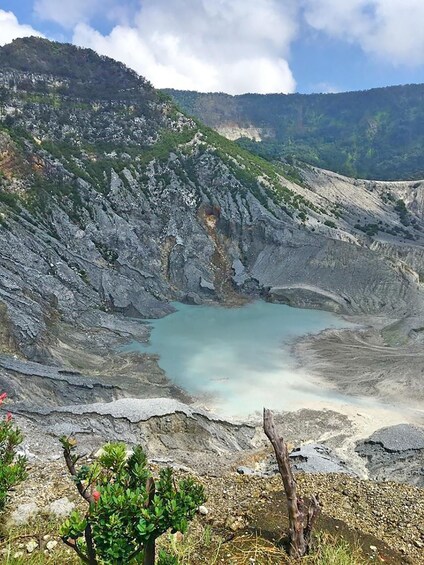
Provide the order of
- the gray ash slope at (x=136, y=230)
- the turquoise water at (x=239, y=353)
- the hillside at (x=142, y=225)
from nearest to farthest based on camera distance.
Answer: the turquoise water at (x=239, y=353)
the gray ash slope at (x=136, y=230)
the hillside at (x=142, y=225)

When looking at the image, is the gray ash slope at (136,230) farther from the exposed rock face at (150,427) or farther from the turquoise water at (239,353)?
the exposed rock face at (150,427)

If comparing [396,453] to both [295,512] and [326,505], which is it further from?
[295,512]

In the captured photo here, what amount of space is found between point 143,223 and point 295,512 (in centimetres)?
5433

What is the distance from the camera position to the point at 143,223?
59.3 m

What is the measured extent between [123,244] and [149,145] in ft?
75.5

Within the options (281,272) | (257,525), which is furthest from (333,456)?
(281,272)

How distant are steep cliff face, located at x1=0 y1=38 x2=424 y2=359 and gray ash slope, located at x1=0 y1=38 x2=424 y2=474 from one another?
19 centimetres

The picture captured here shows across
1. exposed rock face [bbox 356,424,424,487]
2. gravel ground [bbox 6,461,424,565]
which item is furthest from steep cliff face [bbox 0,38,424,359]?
gravel ground [bbox 6,461,424,565]

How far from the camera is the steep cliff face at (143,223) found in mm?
44594

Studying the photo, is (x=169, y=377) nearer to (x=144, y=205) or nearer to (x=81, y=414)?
(x=81, y=414)

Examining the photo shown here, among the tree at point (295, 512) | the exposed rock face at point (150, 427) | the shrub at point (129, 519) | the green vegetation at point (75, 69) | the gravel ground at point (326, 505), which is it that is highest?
the green vegetation at point (75, 69)

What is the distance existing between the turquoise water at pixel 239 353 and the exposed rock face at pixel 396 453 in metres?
6.16

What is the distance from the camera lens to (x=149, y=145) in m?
70.8

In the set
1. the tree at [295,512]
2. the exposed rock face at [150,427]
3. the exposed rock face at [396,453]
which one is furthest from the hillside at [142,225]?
the tree at [295,512]
